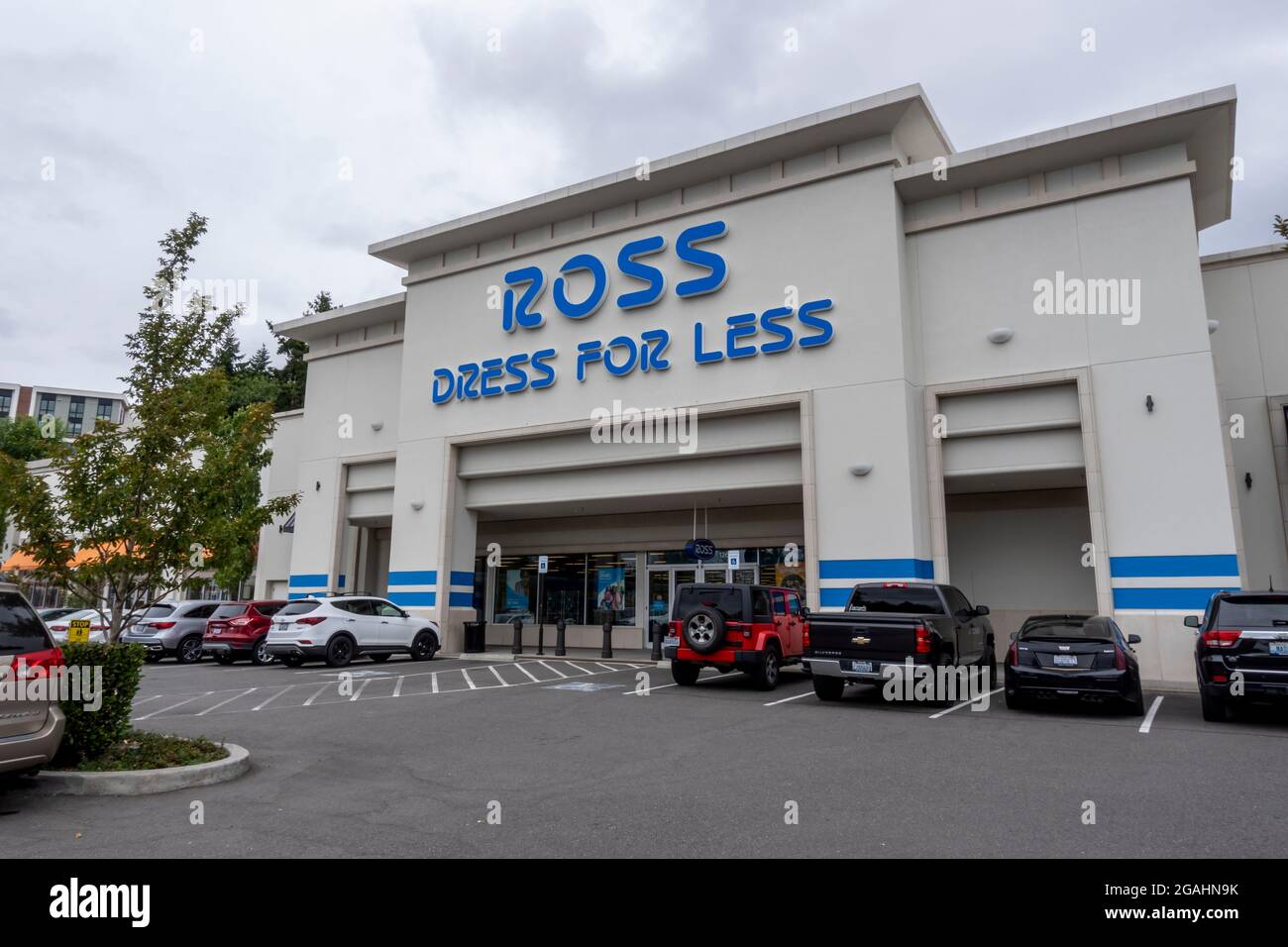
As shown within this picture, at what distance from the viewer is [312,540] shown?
→ 1063 inches

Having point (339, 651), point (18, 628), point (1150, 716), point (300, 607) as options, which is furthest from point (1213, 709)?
point (300, 607)

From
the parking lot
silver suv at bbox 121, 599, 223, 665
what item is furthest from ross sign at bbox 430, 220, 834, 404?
the parking lot

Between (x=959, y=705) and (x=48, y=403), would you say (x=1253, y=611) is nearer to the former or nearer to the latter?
(x=959, y=705)

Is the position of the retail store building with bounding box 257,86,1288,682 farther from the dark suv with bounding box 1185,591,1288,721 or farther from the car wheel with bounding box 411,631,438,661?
the dark suv with bounding box 1185,591,1288,721

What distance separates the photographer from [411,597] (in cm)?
2350

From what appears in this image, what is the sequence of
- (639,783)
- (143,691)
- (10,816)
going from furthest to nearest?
(143,691)
(639,783)
(10,816)

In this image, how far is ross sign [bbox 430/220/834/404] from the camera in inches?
750

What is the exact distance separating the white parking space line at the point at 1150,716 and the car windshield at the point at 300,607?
16.1 m

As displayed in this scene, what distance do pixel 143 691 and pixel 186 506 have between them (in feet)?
26.0

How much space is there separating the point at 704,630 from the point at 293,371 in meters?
43.3

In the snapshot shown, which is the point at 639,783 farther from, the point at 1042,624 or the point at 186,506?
the point at 1042,624

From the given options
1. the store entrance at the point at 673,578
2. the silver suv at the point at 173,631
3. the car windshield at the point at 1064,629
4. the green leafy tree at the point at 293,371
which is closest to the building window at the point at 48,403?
→ the green leafy tree at the point at 293,371

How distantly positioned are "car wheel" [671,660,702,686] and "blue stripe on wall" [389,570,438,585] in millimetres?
10274

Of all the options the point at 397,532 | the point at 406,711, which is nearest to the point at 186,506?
the point at 406,711
